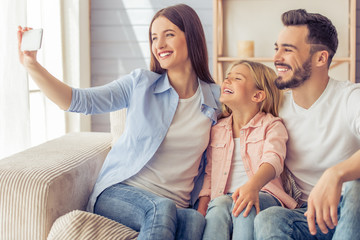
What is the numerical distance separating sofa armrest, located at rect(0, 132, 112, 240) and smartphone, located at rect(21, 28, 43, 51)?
424 millimetres

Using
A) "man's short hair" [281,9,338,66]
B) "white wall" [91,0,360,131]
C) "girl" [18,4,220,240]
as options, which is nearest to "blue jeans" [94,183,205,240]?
"girl" [18,4,220,240]

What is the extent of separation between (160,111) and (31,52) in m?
0.54

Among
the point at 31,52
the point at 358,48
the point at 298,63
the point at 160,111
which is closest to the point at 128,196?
the point at 160,111

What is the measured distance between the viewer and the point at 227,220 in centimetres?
157

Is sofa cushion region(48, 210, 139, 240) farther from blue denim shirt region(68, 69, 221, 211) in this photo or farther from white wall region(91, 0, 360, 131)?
white wall region(91, 0, 360, 131)

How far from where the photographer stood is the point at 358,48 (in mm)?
3393

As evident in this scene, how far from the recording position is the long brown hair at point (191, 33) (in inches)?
70.1

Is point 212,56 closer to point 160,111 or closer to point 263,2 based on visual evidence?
point 263,2

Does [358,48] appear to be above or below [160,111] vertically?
above

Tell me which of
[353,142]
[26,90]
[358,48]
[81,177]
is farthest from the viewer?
[358,48]

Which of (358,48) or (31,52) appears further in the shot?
(358,48)

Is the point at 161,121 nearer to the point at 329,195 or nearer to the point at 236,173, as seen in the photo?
the point at 236,173

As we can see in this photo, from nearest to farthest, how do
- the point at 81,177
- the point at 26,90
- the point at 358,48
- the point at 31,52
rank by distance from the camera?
A: the point at 31,52 < the point at 81,177 < the point at 26,90 < the point at 358,48

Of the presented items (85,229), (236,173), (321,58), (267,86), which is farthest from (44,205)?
(321,58)
